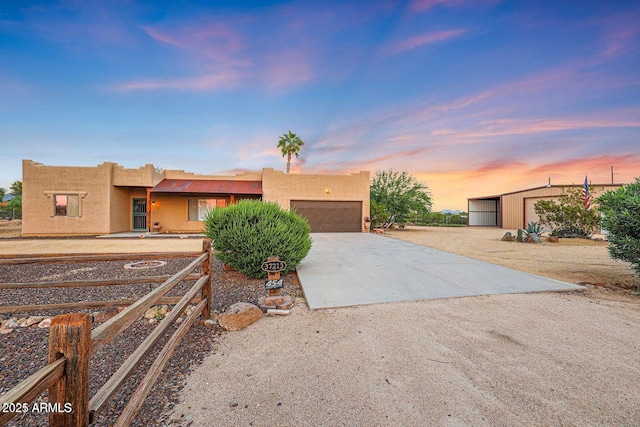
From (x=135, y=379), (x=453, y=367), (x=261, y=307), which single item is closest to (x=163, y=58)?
(x=261, y=307)

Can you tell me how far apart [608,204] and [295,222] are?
6.44 m

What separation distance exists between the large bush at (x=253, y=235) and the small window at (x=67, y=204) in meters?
13.9

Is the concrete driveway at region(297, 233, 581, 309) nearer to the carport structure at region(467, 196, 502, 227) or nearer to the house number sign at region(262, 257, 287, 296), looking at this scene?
the house number sign at region(262, 257, 287, 296)

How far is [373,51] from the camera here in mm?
10133

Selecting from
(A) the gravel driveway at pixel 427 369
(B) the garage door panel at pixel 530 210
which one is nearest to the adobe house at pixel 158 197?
(A) the gravel driveway at pixel 427 369

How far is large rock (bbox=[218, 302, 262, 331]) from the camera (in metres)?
3.31

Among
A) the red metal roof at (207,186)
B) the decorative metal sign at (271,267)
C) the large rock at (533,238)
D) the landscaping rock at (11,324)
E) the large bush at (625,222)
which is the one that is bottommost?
the landscaping rock at (11,324)

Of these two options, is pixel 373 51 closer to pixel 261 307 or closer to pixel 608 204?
pixel 608 204

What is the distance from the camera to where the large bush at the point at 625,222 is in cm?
453

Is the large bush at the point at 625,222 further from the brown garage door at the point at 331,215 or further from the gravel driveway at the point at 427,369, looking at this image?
the brown garage door at the point at 331,215

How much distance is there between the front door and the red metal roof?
233cm

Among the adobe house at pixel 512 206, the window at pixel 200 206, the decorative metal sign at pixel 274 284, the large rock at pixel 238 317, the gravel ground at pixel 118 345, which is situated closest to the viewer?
the gravel ground at pixel 118 345

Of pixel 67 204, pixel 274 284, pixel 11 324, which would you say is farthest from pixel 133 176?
pixel 274 284

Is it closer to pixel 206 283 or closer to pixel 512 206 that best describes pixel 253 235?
pixel 206 283
